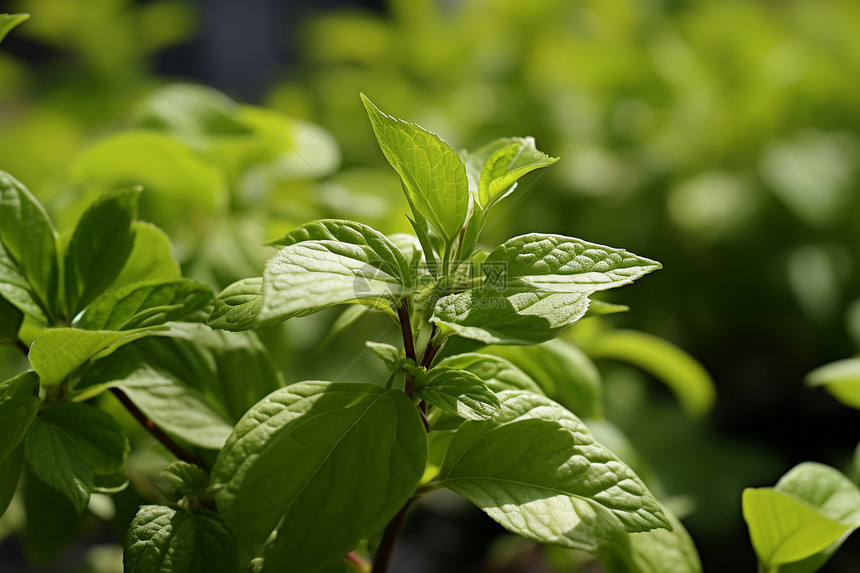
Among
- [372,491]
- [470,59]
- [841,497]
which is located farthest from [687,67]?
[372,491]

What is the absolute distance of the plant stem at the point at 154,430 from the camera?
1.08 feet

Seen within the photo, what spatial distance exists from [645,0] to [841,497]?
1.12 meters

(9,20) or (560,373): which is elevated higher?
(9,20)

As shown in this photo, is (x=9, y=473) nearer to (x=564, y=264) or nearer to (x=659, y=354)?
(x=564, y=264)

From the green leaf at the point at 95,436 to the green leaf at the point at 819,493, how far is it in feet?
0.98

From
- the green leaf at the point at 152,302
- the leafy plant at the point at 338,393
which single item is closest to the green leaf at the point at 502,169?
the leafy plant at the point at 338,393

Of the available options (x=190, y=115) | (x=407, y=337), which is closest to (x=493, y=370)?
(x=407, y=337)

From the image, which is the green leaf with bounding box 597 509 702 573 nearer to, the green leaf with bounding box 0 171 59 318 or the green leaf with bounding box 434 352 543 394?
the green leaf with bounding box 434 352 543 394

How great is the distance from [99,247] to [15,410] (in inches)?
3.3

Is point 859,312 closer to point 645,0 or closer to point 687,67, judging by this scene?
point 687,67

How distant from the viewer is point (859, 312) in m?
0.62

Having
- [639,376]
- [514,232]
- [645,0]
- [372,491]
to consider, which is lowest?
[639,376]

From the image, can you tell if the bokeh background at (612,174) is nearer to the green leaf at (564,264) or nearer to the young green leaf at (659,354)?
the young green leaf at (659,354)

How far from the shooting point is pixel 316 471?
263 mm
